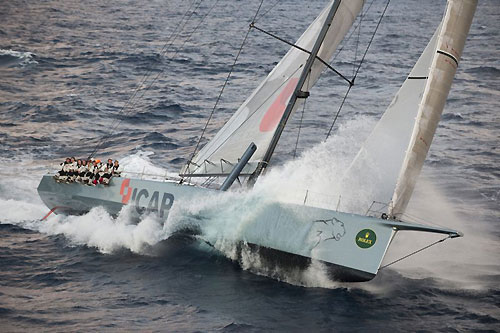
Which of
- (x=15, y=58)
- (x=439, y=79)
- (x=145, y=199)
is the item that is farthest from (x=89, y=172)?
(x=15, y=58)

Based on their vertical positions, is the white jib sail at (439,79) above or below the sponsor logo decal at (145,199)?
above

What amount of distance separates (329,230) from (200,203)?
3594 millimetres

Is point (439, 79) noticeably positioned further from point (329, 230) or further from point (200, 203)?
point (200, 203)

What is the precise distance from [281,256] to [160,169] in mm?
9729

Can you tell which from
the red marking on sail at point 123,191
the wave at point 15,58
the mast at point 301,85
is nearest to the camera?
the mast at point 301,85

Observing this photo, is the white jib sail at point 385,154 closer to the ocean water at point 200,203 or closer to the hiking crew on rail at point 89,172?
the ocean water at point 200,203

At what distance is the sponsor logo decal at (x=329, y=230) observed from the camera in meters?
15.4

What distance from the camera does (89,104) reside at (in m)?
34.3

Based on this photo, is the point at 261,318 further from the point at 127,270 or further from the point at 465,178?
the point at 465,178

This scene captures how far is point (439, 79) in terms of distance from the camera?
Result: 14664mm

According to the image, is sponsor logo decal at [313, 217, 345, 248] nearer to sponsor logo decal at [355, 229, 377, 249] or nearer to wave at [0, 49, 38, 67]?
sponsor logo decal at [355, 229, 377, 249]

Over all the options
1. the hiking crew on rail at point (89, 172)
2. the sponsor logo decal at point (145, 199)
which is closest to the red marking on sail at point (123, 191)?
the sponsor logo decal at point (145, 199)

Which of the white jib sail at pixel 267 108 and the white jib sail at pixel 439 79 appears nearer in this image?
the white jib sail at pixel 439 79

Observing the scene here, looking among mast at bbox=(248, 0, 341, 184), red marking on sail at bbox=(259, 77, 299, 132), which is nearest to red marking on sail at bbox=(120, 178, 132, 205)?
mast at bbox=(248, 0, 341, 184)
